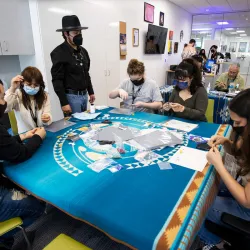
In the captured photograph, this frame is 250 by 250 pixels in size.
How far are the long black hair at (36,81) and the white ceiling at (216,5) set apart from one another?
5904 millimetres

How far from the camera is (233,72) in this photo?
359 cm

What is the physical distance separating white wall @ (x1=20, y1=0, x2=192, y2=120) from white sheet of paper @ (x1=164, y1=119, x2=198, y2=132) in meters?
2.01

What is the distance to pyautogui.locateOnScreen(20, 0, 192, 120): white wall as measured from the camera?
2.81m

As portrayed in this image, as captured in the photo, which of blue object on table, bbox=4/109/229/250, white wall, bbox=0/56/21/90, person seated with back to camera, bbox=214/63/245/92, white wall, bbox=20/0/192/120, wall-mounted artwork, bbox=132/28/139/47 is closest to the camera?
blue object on table, bbox=4/109/229/250

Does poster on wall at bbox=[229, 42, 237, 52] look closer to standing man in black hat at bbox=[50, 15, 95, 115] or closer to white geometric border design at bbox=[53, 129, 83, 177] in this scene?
standing man in black hat at bbox=[50, 15, 95, 115]

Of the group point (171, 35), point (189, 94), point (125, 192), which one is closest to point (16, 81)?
point (125, 192)

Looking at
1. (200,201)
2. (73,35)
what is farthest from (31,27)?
(200,201)

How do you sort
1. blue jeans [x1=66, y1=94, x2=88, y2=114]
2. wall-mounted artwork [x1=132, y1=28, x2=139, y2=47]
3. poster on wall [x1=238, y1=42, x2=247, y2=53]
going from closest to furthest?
1. blue jeans [x1=66, y1=94, x2=88, y2=114]
2. wall-mounted artwork [x1=132, y1=28, x2=139, y2=47]
3. poster on wall [x1=238, y1=42, x2=247, y2=53]

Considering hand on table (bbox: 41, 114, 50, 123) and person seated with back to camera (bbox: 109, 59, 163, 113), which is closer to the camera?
hand on table (bbox: 41, 114, 50, 123)

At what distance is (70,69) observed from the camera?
2324 millimetres

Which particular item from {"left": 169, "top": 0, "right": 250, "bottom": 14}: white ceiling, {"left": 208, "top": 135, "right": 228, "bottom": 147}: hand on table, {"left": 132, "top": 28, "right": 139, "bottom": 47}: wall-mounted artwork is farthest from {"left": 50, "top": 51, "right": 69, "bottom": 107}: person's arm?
{"left": 169, "top": 0, "right": 250, "bottom": 14}: white ceiling

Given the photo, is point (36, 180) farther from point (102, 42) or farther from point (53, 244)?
point (102, 42)

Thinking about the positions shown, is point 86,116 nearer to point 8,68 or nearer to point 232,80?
point 8,68

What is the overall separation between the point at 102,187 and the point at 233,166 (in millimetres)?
1573
